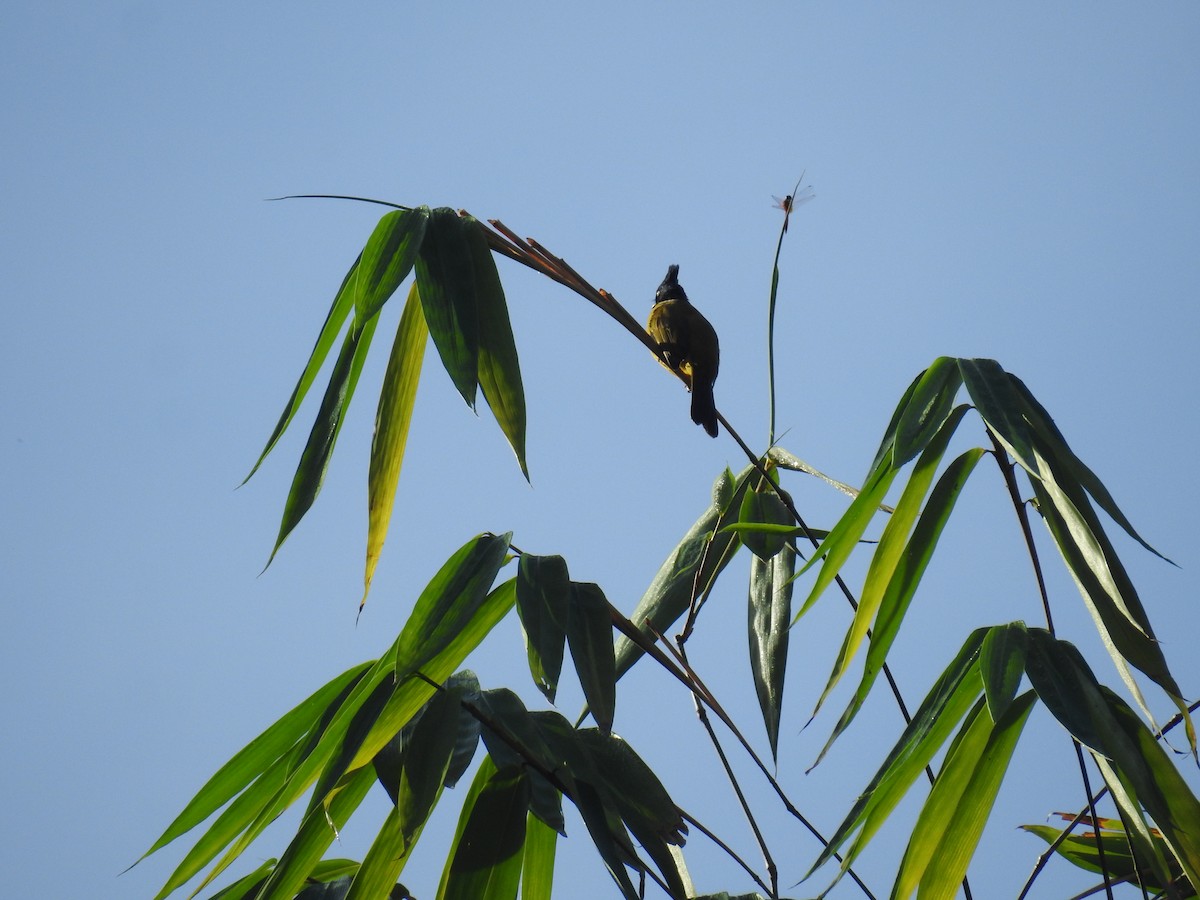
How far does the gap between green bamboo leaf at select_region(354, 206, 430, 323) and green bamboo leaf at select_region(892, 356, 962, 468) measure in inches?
23.6

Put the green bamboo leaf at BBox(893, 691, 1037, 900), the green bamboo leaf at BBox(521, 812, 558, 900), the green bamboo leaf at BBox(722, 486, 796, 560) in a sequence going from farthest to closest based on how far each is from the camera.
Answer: the green bamboo leaf at BBox(722, 486, 796, 560)
the green bamboo leaf at BBox(521, 812, 558, 900)
the green bamboo leaf at BBox(893, 691, 1037, 900)

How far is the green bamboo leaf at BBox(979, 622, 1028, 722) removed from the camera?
3.43 feet

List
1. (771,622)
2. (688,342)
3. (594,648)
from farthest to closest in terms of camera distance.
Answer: (688,342), (771,622), (594,648)

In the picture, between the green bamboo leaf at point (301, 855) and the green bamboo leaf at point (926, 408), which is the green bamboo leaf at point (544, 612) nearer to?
the green bamboo leaf at point (301, 855)

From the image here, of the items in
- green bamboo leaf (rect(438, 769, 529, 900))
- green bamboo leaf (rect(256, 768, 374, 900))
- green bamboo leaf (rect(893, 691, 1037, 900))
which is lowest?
green bamboo leaf (rect(256, 768, 374, 900))

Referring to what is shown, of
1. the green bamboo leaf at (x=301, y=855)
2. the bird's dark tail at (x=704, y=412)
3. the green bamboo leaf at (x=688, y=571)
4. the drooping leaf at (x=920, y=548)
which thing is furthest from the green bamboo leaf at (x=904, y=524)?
the bird's dark tail at (x=704, y=412)

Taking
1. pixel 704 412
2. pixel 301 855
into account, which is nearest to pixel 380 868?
pixel 301 855

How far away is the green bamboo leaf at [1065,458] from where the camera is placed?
40.2 inches

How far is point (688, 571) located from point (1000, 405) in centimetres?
60

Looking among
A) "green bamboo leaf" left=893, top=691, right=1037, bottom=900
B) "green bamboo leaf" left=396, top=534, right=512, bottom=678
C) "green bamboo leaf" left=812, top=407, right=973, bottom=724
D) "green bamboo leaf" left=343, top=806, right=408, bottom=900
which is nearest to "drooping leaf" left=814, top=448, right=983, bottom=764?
"green bamboo leaf" left=812, top=407, right=973, bottom=724

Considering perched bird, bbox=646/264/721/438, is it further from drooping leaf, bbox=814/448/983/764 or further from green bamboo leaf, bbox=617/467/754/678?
drooping leaf, bbox=814/448/983/764

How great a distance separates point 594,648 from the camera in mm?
1220

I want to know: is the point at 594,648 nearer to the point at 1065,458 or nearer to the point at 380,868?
the point at 380,868

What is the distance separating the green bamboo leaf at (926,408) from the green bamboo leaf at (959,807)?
294 mm
